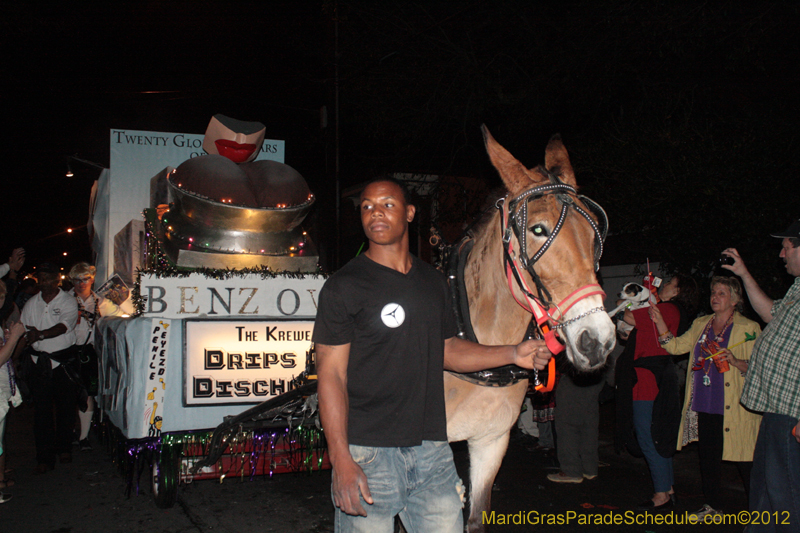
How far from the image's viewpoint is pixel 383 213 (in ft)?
7.09

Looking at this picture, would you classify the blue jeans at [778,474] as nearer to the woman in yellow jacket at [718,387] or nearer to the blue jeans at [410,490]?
the woman in yellow jacket at [718,387]

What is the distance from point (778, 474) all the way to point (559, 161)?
232 centimetres

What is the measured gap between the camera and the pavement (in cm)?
466

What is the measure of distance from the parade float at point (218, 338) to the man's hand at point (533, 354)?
1.67m

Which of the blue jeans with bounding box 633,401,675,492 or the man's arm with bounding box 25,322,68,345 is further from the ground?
the man's arm with bounding box 25,322,68,345

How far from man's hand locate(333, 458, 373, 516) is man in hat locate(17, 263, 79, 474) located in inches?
226

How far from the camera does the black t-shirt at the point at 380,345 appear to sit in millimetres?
2010

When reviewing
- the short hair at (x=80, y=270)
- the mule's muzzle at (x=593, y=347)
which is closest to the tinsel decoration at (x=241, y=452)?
the mule's muzzle at (x=593, y=347)

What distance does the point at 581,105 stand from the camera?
896cm

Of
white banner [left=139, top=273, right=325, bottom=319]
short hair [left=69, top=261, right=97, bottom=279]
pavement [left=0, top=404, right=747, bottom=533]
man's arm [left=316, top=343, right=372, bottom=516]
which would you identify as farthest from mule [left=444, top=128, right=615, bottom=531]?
short hair [left=69, top=261, right=97, bottom=279]

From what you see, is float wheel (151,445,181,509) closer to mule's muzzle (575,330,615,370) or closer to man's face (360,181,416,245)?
man's face (360,181,416,245)

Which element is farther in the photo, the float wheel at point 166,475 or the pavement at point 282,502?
the pavement at point 282,502

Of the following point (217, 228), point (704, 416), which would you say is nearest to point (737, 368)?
point (704, 416)

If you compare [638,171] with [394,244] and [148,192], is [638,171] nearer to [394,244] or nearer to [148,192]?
[394,244]
